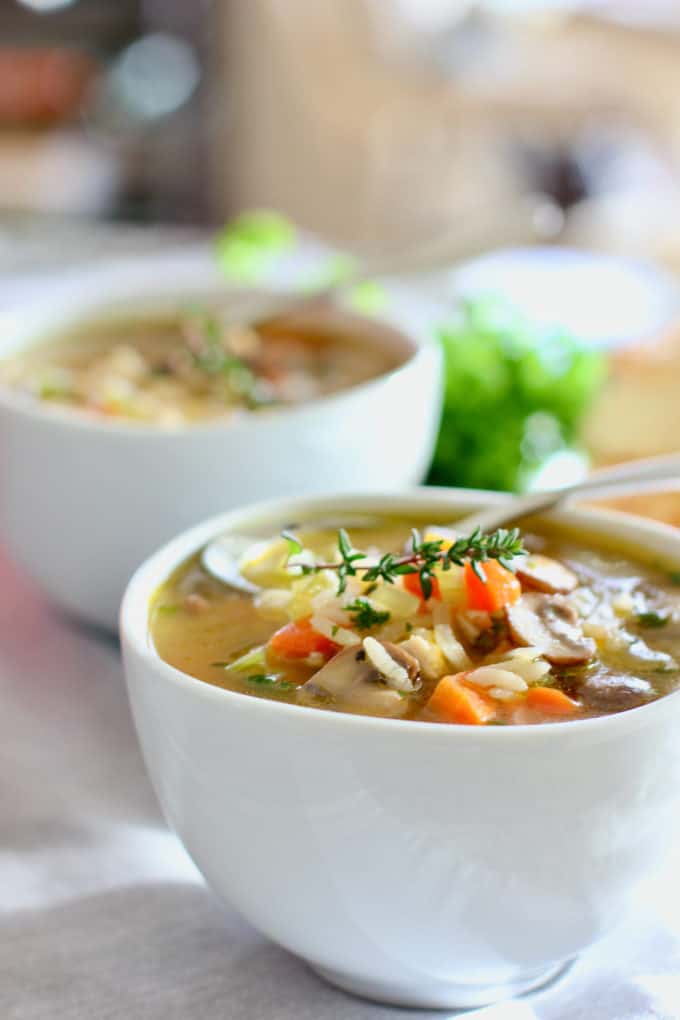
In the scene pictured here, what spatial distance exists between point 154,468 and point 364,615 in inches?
20.3

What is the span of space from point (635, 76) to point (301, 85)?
6.48 feet

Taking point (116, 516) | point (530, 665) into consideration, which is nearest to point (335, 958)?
point (530, 665)

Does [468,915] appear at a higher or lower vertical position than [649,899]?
higher

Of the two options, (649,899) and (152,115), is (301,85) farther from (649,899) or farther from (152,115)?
(649,899)

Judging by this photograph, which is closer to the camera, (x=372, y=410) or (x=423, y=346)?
(x=372, y=410)

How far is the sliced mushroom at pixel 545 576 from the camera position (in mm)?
1256

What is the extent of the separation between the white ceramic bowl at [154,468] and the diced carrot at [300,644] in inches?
19.3

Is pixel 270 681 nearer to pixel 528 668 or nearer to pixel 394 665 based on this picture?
pixel 394 665

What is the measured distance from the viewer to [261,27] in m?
7.48

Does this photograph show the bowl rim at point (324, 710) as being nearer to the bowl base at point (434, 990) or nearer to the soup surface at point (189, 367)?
the bowl base at point (434, 990)

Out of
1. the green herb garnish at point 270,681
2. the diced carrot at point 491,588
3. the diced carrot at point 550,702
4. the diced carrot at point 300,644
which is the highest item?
the diced carrot at point 491,588

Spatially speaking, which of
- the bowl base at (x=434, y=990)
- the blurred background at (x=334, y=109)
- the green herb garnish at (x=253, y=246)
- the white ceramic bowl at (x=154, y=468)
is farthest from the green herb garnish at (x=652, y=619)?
the blurred background at (x=334, y=109)

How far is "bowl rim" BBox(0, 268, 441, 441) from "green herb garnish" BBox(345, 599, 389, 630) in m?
0.49

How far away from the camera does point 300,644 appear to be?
3.87ft
